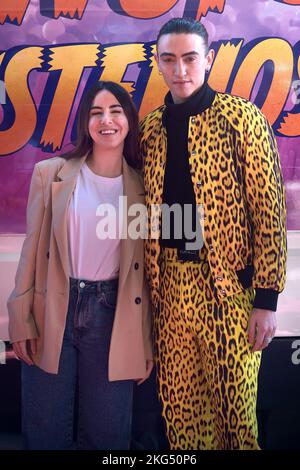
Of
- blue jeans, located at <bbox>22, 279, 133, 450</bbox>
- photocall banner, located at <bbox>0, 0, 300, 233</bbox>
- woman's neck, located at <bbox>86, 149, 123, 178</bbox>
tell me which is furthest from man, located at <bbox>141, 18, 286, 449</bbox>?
photocall banner, located at <bbox>0, 0, 300, 233</bbox>

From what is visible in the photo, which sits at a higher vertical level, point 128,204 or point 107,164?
point 107,164

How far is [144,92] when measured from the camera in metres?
2.60

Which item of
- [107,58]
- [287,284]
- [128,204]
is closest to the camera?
[128,204]

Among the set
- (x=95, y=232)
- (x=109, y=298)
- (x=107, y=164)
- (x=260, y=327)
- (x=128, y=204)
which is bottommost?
(x=260, y=327)

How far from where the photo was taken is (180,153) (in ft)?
7.43

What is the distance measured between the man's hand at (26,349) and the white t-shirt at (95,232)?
1.24 feet

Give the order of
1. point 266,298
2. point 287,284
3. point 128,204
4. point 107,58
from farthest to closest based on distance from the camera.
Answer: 1. point 287,284
2. point 107,58
3. point 128,204
4. point 266,298

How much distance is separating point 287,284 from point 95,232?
1.02 m

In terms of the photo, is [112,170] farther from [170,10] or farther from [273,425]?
[273,425]

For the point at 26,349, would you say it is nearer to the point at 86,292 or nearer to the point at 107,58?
the point at 86,292

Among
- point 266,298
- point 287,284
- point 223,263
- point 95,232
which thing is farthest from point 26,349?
point 287,284

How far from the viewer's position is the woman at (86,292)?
2221 millimetres

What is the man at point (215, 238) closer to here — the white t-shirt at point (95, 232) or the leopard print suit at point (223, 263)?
the leopard print suit at point (223, 263)

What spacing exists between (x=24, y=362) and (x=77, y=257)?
1.72 ft
